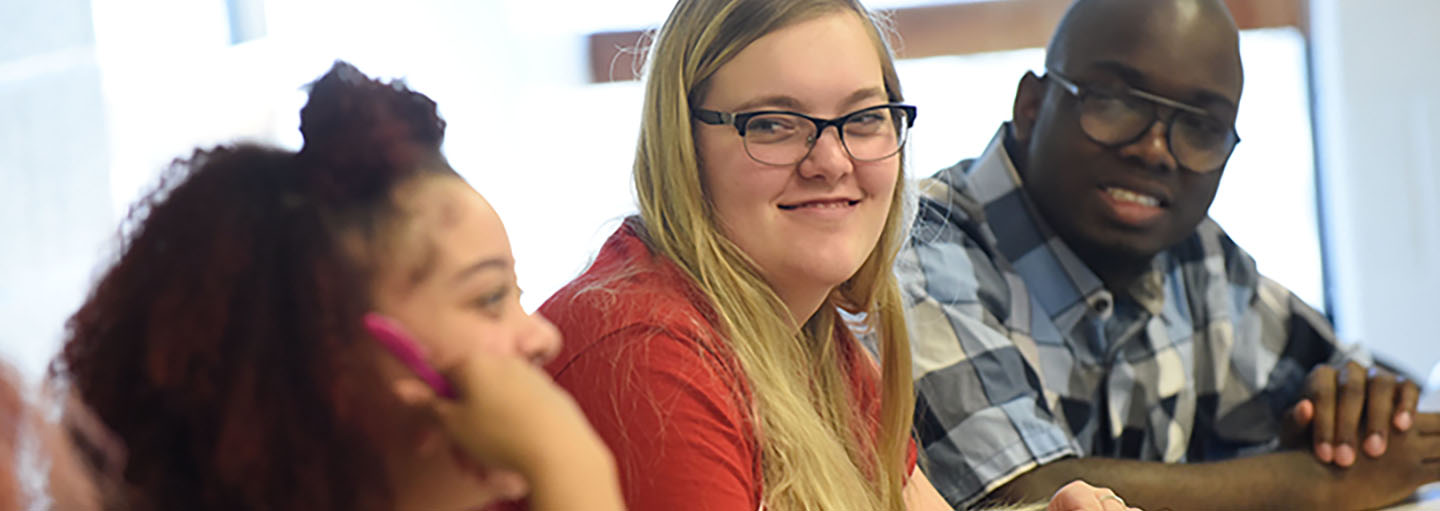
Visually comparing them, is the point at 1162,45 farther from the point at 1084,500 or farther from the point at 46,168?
the point at 46,168

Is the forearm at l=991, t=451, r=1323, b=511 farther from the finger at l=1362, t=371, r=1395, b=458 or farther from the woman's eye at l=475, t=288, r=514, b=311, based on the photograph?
the woman's eye at l=475, t=288, r=514, b=311

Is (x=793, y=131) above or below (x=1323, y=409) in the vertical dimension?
above

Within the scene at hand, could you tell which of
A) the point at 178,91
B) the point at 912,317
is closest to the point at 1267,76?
the point at 912,317

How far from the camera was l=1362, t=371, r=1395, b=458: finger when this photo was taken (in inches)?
61.7

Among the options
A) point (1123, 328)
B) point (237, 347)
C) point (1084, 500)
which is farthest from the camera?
point (1123, 328)

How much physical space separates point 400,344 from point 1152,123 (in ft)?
4.20

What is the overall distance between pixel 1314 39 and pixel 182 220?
3.14 m

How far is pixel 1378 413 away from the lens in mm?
1601

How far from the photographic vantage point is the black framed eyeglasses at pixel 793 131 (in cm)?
108

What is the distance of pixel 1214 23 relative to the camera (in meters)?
1.66

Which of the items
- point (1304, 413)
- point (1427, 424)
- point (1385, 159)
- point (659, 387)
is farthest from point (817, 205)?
point (1385, 159)

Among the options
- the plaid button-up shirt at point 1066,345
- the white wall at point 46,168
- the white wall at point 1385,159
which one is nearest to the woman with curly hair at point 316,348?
the white wall at point 46,168

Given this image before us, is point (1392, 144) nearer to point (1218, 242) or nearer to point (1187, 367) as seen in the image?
point (1218, 242)

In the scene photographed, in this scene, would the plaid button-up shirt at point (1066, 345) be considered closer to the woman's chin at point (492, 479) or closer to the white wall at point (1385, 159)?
the woman's chin at point (492, 479)
